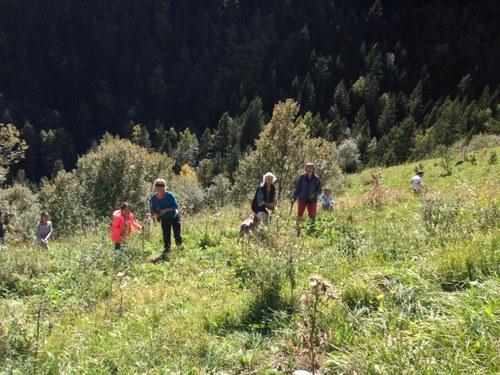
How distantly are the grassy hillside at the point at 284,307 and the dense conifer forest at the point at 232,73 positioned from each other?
5597 centimetres

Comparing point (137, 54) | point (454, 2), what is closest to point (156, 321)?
point (454, 2)

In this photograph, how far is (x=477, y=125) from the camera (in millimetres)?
64500

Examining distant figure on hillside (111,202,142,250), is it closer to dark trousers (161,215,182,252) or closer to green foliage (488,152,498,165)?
dark trousers (161,215,182,252)

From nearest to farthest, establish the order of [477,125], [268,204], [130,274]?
[130,274] < [268,204] < [477,125]

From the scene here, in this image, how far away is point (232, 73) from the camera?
142 m

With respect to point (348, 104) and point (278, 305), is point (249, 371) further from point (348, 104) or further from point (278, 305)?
point (348, 104)

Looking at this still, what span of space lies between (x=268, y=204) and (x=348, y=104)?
103m

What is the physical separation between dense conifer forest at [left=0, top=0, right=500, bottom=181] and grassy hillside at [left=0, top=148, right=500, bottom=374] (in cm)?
5597

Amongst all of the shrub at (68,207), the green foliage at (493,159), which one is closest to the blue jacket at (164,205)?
the green foliage at (493,159)

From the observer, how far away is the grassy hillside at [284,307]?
3.41 meters

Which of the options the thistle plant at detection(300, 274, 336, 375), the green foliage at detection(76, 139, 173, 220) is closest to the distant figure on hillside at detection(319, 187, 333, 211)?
the thistle plant at detection(300, 274, 336, 375)

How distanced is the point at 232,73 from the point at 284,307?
143 m

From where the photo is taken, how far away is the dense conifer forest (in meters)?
96.6

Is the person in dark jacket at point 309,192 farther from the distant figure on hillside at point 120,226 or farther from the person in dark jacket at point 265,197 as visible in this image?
the distant figure on hillside at point 120,226
